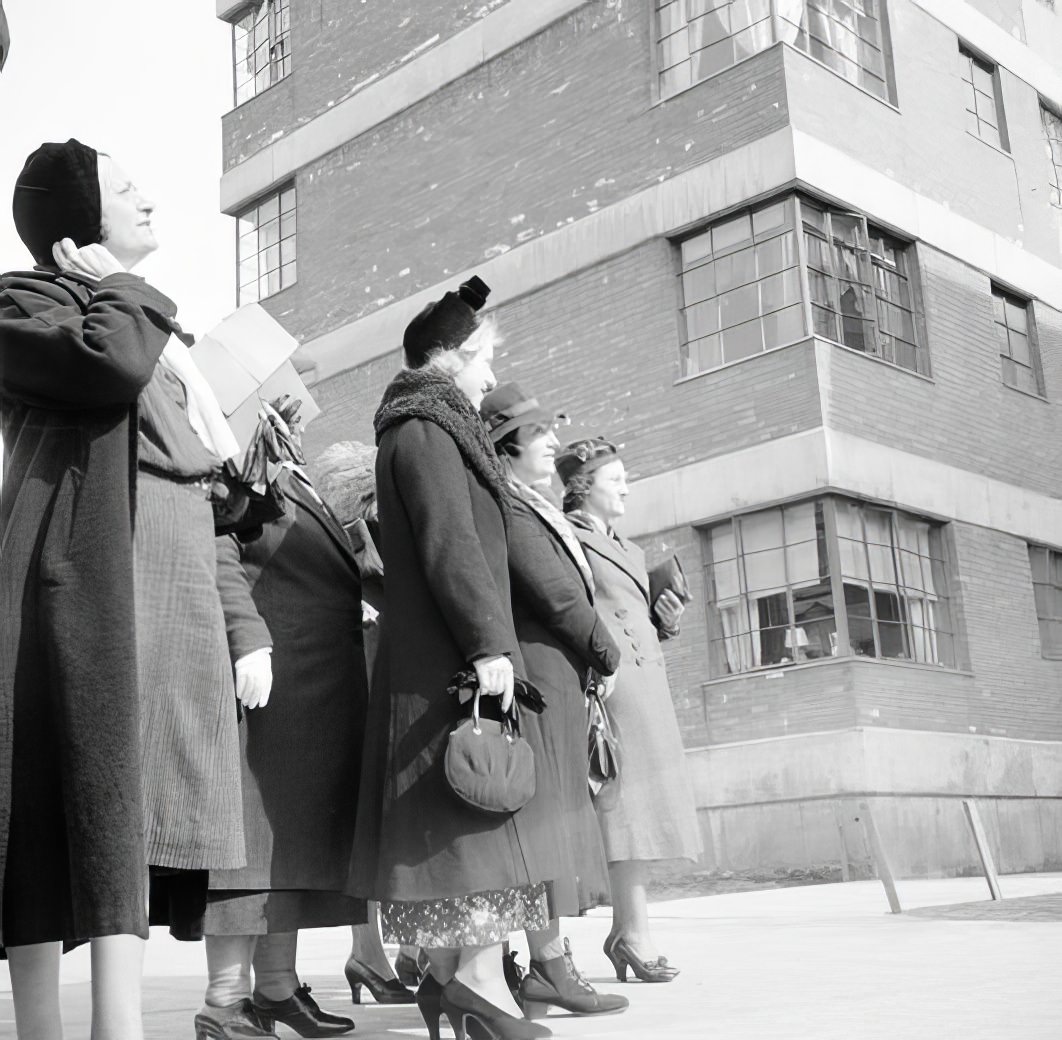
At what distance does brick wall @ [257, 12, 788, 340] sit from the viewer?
15.3 m

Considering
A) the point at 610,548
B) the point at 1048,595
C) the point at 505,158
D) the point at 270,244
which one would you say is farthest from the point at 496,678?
the point at 270,244

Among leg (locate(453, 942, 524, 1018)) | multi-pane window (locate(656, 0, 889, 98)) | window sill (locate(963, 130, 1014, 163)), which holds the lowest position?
leg (locate(453, 942, 524, 1018))

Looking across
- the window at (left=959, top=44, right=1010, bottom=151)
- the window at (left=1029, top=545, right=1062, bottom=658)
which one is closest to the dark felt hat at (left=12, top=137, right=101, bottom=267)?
the window at (left=1029, top=545, right=1062, bottom=658)

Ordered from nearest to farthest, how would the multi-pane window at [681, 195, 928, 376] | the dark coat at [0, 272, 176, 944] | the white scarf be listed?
1. the dark coat at [0, 272, 176, 944]
2. the white scarf
3. the multi-pane window at [681, 195, 928, 376]

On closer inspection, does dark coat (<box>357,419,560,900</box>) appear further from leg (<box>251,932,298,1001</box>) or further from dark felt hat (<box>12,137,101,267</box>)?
dark felt hat (<box>12,137,101,267</box>)

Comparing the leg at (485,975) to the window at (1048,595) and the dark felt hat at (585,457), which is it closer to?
the dark felt hat at (585,457)

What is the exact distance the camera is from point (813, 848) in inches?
524

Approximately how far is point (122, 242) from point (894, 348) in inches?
514

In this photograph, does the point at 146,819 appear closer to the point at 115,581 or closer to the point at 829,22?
the point at 115,581

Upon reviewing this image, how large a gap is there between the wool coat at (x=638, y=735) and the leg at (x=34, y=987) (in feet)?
8.84

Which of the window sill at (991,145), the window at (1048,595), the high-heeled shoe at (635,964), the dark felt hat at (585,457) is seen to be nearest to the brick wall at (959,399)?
the window at (1048,595)

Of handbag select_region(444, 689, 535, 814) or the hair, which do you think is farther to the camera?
the hair

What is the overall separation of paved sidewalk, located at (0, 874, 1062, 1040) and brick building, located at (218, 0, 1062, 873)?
5.35 meters

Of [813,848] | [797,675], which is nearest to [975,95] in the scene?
[797,675]
